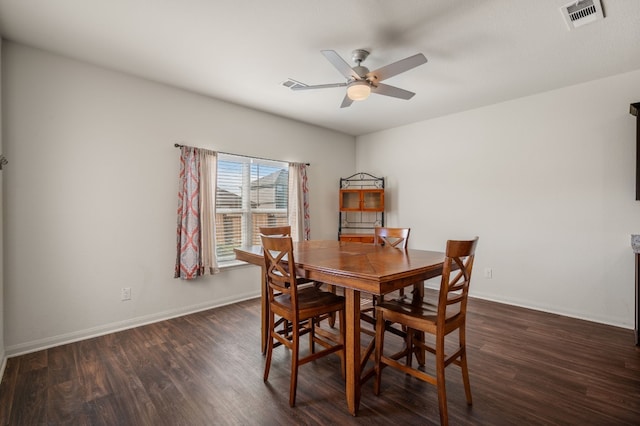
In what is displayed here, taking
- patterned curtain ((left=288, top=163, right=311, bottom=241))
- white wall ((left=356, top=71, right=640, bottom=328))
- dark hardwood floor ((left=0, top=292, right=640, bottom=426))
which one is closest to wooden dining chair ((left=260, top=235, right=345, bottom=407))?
dark hardwood floor ((left=0, top=292, right=640, bottom=426))

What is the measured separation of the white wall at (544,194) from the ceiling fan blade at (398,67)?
239 cm

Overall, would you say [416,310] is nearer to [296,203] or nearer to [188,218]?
[188,218]

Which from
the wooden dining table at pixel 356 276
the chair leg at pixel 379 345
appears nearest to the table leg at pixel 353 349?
the wooden dining table at pixel 356 276

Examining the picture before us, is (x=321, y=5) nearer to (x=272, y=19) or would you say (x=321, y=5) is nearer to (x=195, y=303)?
(x=272, y=19)

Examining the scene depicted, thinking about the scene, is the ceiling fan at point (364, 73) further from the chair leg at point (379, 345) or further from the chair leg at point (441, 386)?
the chair leg at point (441, 386)

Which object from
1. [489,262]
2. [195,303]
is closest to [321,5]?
[195,303]

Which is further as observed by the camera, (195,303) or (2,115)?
(195,303)

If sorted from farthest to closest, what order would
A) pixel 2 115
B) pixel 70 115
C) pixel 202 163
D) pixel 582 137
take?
pixel 202 163 < pixel 582 137 < pixel 70 115 < pixel 2 115

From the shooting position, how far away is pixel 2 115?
7.96 ft

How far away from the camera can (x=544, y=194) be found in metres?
3.54

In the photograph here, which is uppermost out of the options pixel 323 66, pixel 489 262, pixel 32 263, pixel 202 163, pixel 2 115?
pixel 323 66

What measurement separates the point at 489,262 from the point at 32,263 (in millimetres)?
4996

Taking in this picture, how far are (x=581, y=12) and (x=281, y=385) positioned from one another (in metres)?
3.37

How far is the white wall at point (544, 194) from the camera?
3090 millimetres
